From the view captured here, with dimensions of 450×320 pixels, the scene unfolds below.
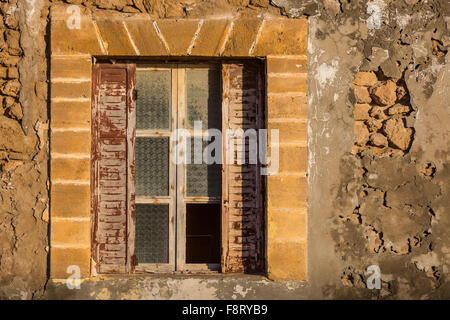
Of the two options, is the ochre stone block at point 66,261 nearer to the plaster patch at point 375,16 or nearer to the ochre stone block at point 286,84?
the ochre stone block at point 286,84

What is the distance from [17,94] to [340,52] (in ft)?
6.97

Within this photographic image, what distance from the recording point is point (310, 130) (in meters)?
2.69

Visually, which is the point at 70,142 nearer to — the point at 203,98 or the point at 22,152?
the point at 22,152

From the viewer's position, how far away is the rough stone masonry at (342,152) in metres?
2.64

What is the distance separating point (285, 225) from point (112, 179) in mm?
1169

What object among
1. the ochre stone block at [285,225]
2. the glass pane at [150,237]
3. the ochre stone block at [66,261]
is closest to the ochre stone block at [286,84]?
the ochre stone block at [285,225]

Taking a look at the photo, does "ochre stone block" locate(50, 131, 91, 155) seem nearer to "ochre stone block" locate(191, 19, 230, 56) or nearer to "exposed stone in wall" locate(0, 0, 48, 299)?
"exposed stone in wall" locate(0, 0, 48, 299)

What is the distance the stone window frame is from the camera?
264 centimetres

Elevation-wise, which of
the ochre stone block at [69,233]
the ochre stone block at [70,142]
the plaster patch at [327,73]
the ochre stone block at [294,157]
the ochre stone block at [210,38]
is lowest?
the ochre stone block at [69,233]

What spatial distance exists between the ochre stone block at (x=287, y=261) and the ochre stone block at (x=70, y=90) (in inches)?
60.4

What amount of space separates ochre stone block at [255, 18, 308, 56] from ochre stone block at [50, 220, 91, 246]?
1.60 m

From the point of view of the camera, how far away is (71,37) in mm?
2678

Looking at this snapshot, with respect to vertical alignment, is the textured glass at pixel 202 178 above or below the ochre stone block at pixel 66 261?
above

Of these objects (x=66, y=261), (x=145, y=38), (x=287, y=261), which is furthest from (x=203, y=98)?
(x=66, y=261)
